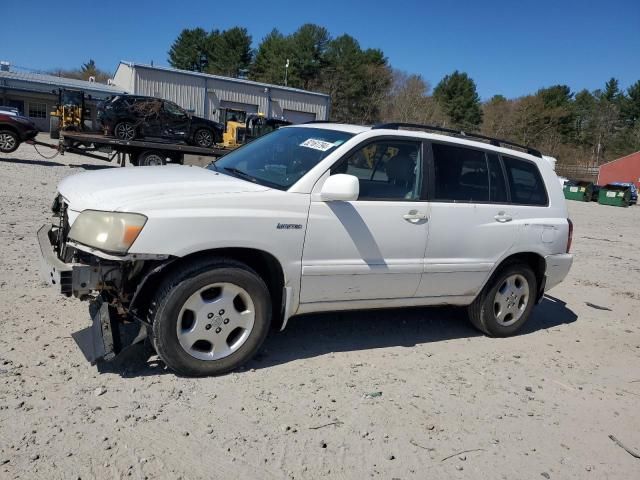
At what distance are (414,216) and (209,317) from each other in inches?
70.1

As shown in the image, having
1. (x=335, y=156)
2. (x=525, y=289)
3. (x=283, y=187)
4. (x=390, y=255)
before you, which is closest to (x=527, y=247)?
(x=525, y=289)

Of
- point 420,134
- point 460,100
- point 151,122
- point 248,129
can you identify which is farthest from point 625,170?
point 420,134

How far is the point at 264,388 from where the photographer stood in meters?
3.64

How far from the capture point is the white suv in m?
3.41

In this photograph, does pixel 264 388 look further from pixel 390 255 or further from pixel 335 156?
pixel 335 156

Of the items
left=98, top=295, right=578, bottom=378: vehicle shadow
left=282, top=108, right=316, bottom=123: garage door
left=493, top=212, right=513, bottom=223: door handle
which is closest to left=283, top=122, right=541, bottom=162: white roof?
left=493, top=212, right=513, bottom=223: door handle

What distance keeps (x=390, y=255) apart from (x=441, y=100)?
72.2 metres

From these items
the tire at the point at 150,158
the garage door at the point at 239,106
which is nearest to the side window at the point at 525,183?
the tire at the point at 150,158

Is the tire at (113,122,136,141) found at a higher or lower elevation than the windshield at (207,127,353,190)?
higher

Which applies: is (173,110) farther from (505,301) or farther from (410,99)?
(410,99)

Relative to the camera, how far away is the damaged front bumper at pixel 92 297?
3270 millimetres

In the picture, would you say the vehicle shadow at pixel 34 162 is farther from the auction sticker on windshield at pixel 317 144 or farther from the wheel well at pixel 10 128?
the auction sticker on windshield at pixel 317 144

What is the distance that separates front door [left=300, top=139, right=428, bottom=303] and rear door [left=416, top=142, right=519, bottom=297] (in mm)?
154

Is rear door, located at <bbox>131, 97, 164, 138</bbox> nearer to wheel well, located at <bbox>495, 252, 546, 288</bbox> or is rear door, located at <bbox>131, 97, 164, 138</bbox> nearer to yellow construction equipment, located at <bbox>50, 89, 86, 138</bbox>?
yellow construction equipment, located at <bbox>50, 89, 86, 138</bbox>
